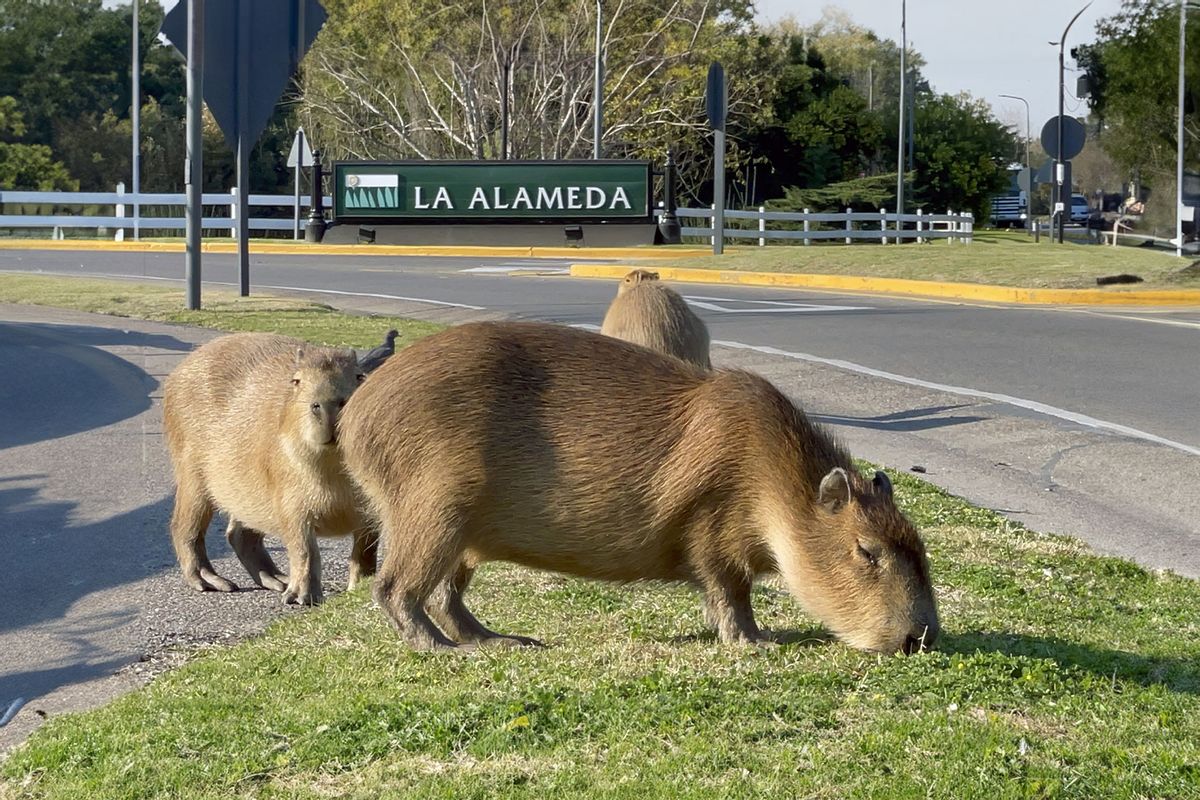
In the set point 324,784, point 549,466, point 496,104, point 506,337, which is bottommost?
point 324,784

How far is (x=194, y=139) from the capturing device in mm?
14812

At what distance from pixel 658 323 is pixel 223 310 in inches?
345

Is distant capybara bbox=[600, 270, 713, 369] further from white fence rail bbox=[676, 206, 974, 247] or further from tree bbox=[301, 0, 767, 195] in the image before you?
tree bbox=[301, 0, 767, 195]

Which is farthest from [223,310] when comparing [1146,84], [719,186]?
[1146,84]

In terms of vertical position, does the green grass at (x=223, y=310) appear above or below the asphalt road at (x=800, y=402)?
above

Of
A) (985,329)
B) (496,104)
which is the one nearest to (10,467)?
(985,329)

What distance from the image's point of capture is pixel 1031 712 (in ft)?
13.4

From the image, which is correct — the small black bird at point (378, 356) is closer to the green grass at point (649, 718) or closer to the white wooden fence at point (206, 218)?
the green grass at point (649, 718)

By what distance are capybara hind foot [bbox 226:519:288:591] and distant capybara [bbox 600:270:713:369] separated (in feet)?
5.92

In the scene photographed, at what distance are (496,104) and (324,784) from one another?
37857mm

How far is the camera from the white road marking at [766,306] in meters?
17.2

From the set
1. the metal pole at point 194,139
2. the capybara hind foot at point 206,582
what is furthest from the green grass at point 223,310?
the capybara hind foot at point 206,582

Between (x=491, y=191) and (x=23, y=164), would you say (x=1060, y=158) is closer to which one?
(x=491, y=191)

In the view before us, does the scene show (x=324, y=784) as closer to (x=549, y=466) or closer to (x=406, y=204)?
(x=549, y=466)
